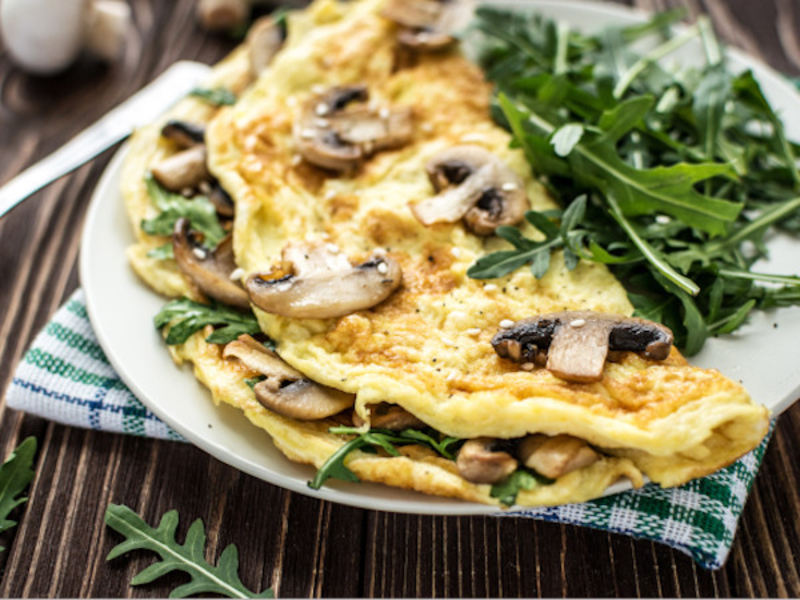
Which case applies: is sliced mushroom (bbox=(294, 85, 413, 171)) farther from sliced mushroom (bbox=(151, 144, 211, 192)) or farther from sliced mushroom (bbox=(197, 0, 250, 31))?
sliced mushroom (bbox=(197, 0, 250, 31))

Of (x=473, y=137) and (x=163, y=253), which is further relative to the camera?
(x=473, y=137)

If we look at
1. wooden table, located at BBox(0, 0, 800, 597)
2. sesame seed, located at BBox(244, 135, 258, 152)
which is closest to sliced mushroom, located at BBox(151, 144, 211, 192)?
sesame seed, located at BBox(244, 135, 258, 152)

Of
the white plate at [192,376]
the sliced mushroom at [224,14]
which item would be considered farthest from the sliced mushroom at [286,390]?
the sliced mushroom at [224,14]

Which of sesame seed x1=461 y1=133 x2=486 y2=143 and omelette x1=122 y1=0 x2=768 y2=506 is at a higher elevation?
sesame seed x1=461 y1=133 x2=486 y2=143

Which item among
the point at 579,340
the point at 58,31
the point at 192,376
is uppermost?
the point at 58,31

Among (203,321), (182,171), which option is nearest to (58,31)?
(182,171)

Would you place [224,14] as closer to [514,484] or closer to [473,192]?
[473,192]

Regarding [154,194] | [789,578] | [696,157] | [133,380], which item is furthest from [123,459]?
[696,157]

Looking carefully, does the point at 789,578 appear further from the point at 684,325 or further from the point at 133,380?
the point at 133,380
